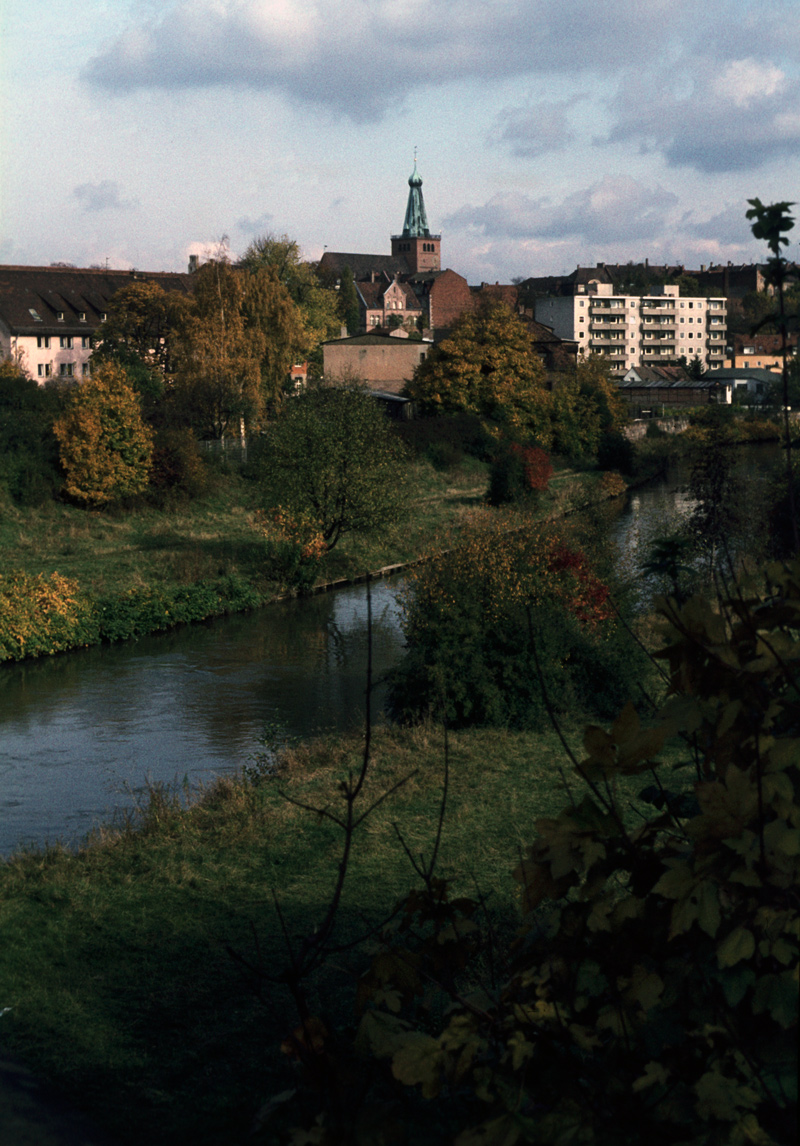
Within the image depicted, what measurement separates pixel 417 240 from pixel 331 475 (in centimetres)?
15016

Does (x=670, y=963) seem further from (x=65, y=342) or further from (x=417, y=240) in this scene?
(x=417, y=240)

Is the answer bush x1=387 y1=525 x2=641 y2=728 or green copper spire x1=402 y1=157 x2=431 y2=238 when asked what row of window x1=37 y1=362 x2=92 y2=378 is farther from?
green copper spire x1=402 y1=157 x2=431 y2=238

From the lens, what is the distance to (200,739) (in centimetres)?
1761

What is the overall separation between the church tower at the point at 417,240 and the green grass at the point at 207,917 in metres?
160

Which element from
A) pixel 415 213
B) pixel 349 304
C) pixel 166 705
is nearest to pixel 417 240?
pixel 415 213

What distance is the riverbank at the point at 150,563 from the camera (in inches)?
992

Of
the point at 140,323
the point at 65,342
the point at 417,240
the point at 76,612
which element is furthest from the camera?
the point at 417,240

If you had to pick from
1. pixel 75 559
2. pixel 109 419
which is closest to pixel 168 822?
pixel 75 559

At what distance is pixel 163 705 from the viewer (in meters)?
19.8

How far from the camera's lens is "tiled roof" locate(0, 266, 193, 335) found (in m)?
63.1

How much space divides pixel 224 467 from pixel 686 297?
291ft

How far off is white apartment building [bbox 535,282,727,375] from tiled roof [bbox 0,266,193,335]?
5618 centimetres

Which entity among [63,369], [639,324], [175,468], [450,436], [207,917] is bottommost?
[207,917]

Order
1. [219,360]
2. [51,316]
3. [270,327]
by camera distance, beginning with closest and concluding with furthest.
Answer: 1. [219,360]
2. [270,327]
3. [51,316]
